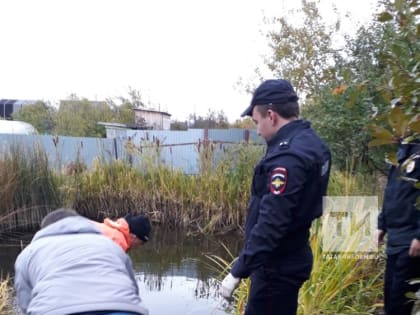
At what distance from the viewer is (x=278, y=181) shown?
238 centimetres

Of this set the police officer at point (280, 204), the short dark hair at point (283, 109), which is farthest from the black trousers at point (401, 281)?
→ the short dark hair at point (283, 109)

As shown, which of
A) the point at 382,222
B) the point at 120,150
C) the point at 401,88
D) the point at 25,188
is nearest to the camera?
the point at 401,88

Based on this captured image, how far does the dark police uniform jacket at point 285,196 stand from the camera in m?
2.36

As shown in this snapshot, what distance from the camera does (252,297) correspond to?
257cm

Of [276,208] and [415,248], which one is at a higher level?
[276,208]

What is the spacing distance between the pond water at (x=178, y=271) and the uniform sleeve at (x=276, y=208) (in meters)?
2.58

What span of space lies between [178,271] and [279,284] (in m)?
4.62

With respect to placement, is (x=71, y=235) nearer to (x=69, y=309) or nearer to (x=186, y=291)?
(x=69, y=309)

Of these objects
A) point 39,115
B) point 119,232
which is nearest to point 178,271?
point 119,232

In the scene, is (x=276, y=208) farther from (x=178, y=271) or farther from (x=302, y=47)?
(x=302, y=47)

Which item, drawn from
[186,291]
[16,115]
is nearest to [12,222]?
[186,291]

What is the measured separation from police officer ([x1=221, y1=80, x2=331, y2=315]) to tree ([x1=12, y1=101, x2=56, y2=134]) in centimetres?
2601

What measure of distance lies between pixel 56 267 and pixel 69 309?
0.19m

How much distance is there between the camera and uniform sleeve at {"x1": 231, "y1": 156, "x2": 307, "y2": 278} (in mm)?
2348
